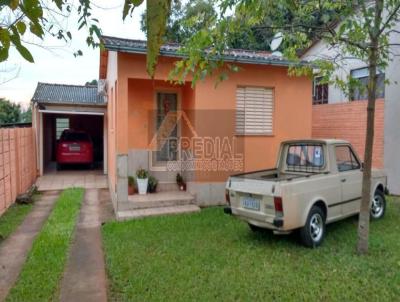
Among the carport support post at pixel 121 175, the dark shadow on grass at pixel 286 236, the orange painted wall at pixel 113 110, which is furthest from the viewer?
the orange painted wall at pixel 113 110

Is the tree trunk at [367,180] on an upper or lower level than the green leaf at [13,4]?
lower

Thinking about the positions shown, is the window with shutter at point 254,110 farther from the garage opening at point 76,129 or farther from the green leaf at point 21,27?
the garage opening at point 76,129

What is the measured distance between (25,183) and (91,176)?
11.9ft

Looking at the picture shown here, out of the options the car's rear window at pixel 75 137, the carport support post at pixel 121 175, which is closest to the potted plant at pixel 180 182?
the carport support post at pixel 121 175

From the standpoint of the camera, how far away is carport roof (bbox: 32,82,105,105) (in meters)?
15.1

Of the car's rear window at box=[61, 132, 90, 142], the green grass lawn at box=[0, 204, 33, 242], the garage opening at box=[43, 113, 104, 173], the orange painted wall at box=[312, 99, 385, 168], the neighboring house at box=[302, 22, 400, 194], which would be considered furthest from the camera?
the garage opening at box=[43, 113, 104, 173]

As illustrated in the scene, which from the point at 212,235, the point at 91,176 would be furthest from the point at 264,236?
the point at 91,176

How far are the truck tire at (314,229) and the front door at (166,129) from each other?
533cm

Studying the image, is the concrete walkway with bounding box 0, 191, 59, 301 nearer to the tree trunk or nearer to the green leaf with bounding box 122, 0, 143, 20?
the green leaf with bounding box 122, 0, 143, 20

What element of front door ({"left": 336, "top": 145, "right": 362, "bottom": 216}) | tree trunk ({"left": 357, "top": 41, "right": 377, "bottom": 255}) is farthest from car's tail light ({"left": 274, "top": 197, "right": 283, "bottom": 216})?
front door ({"left": 336, "top": 145, "right": 362, "bottom": 216})

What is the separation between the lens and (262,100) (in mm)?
10094

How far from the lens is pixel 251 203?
20.2ft

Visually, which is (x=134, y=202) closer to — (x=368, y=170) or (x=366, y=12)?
(x=368, y=170)

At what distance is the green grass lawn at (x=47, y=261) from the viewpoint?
4.52m
